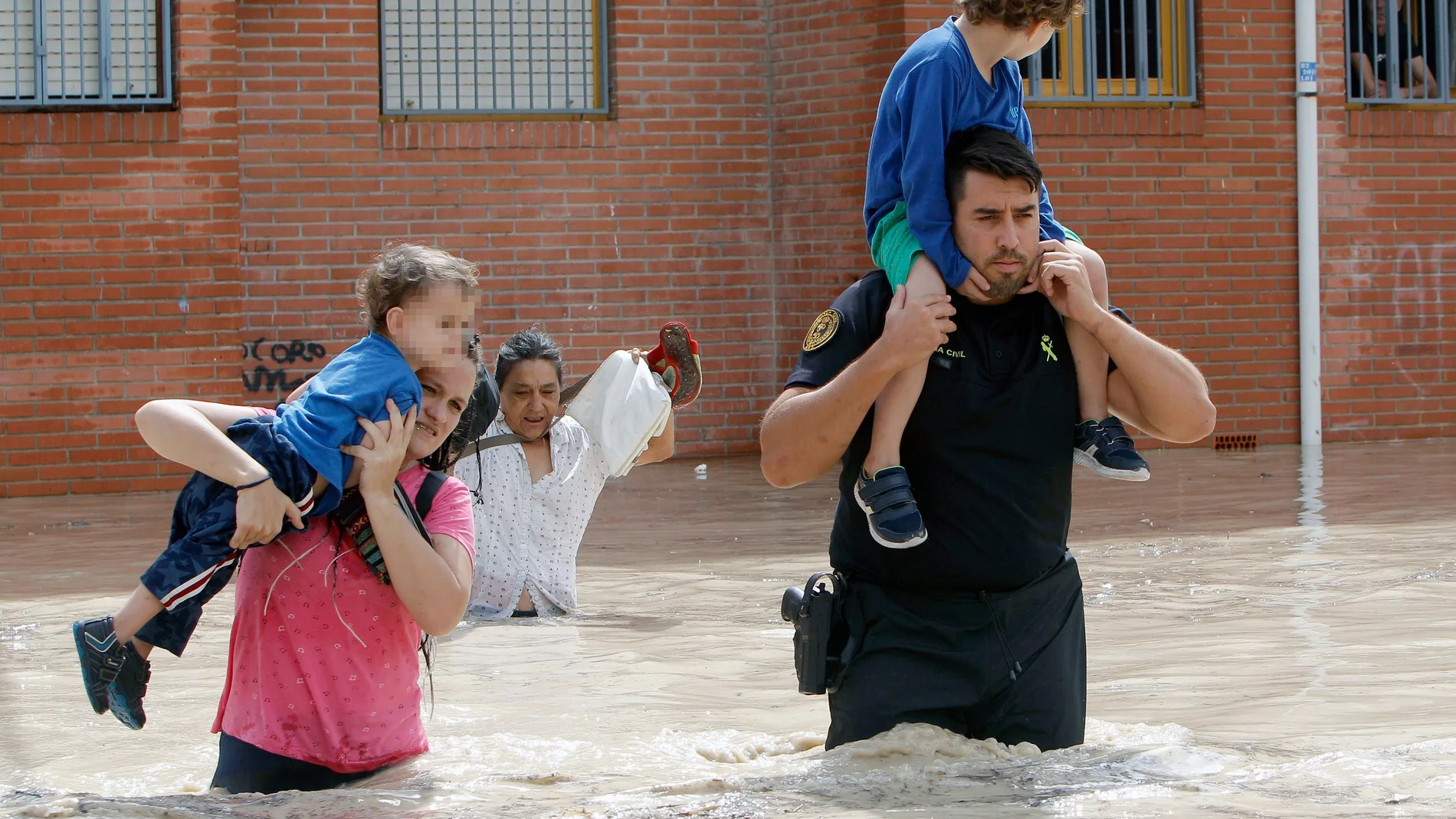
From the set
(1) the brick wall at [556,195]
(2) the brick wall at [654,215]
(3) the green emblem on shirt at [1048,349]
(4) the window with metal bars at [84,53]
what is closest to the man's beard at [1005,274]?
(3) the green emblem on shirt at [1048,349]

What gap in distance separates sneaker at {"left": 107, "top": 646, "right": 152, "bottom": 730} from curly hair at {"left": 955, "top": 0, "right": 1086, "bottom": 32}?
2332 millimetres

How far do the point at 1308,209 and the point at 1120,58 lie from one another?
6.04ft

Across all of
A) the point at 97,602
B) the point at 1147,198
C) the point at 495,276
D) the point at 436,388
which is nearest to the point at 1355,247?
the point at 1147,198

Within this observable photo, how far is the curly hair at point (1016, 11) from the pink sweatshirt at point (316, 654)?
1690mm

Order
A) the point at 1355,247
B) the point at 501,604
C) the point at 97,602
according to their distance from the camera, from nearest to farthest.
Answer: the point at 501,604 → the point at 97,602 → the point at 1355,247

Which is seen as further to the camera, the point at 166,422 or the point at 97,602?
the point at 97,602

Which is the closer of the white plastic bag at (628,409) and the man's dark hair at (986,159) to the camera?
the man's dark hair at (986,159)

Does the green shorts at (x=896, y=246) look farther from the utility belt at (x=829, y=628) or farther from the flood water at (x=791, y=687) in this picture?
the flood water at (x=791, y=687)

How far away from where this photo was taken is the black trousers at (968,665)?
3.54 meters

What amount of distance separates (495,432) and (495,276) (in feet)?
18.3

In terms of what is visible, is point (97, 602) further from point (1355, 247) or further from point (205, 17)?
point (1355, 247)

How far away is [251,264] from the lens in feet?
37.8

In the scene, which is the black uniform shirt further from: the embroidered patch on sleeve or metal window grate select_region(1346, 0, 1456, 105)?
metal window grate select_region(1346, 0, 1456, 105)

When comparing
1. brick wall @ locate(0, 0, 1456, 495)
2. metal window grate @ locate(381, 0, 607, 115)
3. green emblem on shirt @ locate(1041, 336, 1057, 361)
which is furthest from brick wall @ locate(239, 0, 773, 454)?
green emblem on shirt @ locate(1041, 336, 1057, 361)
